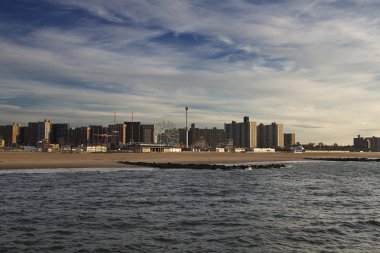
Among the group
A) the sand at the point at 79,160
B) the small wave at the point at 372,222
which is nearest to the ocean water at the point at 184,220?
the small wave at the point at 372,222

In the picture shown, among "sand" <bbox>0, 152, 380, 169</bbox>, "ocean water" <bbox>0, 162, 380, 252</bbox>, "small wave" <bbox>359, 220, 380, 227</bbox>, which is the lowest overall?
"small wave" <bbox>359, 220, 380, 227</bbox>

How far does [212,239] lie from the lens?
19391 mm

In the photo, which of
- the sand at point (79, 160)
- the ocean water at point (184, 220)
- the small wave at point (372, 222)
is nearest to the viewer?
the ocean water at point (184, 220)

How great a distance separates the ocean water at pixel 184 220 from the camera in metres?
18.3

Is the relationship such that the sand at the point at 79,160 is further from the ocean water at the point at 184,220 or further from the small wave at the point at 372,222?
the small wave at the point at 372,222

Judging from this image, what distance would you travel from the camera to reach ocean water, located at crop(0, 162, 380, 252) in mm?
18328

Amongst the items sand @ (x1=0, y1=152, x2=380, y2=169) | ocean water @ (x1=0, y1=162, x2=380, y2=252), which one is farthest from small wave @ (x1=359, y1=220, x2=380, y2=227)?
sand @ (x1=0, y1=152, x2=380, y2=169)

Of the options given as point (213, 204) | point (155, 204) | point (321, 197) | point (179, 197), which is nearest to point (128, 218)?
point (155, 204)

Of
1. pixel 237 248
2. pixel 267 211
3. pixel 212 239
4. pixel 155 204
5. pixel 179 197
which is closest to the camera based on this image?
pixel 237 248

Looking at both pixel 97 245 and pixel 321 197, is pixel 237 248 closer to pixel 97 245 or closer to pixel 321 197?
pixel 97 245

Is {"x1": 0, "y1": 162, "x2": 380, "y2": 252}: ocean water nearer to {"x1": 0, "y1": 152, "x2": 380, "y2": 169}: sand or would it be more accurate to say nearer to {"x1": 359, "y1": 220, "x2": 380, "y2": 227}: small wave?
{"x1": 359, "y1": 220, "x2": 380, "y2": 227}: small wave

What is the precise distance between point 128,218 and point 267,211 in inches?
362

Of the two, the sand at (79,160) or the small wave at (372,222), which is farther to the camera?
the sand at (79,160)

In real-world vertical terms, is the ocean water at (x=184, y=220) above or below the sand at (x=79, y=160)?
below
